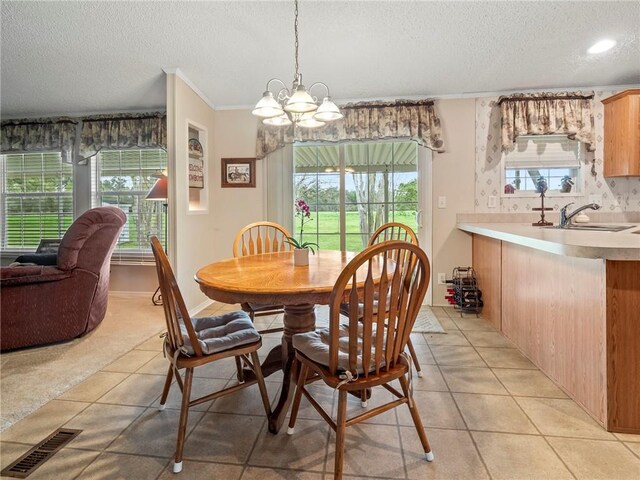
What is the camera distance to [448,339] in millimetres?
2867

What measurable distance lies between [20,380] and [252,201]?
256cm

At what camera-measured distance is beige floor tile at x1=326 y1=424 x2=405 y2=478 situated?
1396 millimetres

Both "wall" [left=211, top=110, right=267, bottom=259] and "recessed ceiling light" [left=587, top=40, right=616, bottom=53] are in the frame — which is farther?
"wall" [left=211, top=110, right=267, bottom=259]

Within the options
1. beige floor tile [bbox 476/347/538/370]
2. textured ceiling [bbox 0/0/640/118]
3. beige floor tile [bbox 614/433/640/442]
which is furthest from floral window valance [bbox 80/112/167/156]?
beige floor tile [bbox 614/433/640/442]

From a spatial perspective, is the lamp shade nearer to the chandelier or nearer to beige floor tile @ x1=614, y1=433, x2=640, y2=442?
the chandelier

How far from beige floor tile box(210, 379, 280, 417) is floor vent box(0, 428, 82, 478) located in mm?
616

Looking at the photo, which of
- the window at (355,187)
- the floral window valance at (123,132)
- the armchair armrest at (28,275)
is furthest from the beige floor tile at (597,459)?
the floral window valance at (123,132)

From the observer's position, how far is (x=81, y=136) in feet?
15.0

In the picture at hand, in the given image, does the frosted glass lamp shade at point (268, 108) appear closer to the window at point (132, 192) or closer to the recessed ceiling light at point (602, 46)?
the recessed ceiling light at point (602, 46)

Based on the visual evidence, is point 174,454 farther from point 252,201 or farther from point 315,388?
point 252,201

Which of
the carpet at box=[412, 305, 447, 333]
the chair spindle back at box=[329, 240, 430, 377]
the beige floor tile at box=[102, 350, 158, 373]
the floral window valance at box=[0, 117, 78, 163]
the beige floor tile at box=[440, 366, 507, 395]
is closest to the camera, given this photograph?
the chair spindle back at box=[329, 240, 430, 377]

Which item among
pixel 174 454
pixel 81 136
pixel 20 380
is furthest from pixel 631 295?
pixel 81 136

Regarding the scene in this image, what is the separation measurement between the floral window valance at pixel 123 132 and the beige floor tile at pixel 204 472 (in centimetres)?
387

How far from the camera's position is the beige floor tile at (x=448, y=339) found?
2.78 metres
